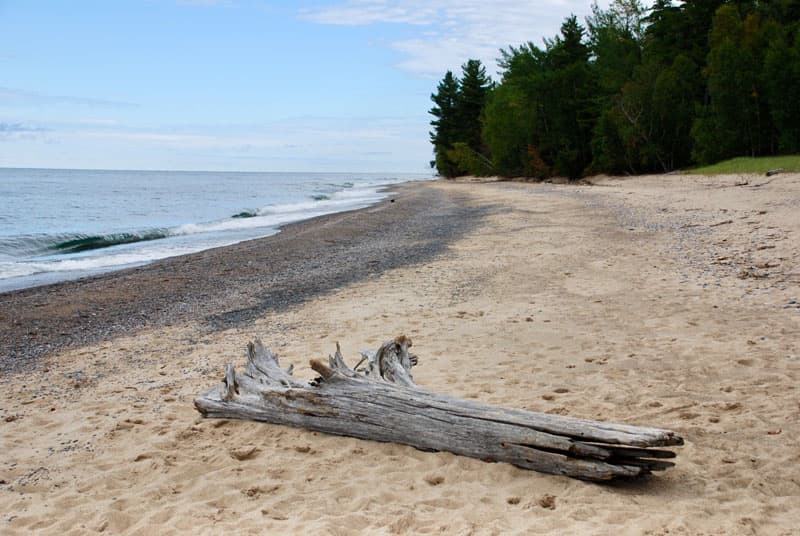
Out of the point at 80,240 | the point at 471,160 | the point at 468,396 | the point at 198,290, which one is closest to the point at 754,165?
the point at 198,290

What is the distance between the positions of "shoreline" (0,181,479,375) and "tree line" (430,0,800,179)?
937 inches

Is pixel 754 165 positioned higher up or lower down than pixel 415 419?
higher up

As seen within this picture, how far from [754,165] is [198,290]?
26447mm

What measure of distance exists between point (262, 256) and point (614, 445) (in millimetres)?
12923

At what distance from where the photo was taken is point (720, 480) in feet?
12.2

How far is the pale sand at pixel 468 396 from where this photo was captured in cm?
353

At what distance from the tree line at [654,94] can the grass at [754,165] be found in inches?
119

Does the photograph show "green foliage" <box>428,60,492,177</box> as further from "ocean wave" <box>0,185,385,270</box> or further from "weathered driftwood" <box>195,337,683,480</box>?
"weathered driftwood" <box>195,337,683,480</box>

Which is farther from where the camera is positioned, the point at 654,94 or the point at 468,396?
the point at 654,94

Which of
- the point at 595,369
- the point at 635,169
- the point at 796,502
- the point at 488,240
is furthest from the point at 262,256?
the point at 635,169

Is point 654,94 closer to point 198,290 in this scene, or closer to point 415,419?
point 198,290

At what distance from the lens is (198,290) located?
11547 millimetres

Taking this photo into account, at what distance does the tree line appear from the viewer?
3368 cm

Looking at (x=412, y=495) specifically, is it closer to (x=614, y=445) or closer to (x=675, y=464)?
(x=614, y=445)
